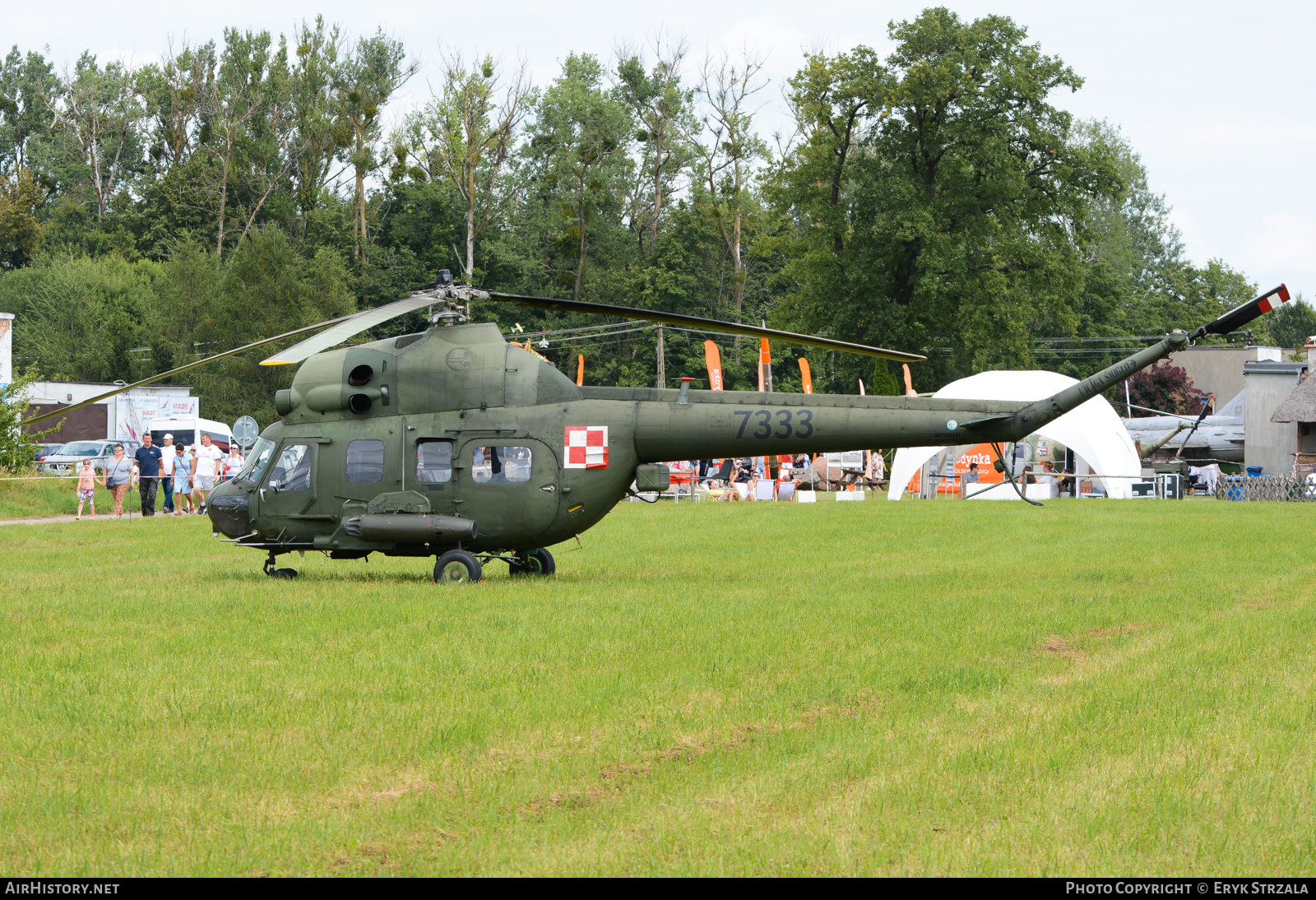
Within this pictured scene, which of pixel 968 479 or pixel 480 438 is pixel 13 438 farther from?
pixel 968 479

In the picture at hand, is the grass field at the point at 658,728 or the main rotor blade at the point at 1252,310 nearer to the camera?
the grass field at the point at 658,728

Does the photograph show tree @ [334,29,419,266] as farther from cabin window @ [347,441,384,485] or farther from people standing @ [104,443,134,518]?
cabin window @ [347,441,384,485]

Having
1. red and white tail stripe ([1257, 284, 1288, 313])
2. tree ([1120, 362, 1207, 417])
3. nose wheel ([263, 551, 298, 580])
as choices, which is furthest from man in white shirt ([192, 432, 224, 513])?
tree ([1120, 362, 1207, 417])

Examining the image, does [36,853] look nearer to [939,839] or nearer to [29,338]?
[939,839]

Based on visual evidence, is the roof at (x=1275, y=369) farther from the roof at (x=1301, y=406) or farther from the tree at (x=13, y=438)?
the tree at (x=13, y=438)

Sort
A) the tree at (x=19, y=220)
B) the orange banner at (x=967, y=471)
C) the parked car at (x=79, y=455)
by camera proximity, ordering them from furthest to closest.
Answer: the tree at (x=19, y=220), the parked car at (x=79, y=455), the orange banner at (x=967, y=471)

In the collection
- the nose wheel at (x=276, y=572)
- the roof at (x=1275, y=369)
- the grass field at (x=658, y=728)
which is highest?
the roof at (x=1275, y=369)

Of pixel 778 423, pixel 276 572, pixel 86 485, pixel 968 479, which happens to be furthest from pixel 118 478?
pixel 968 479

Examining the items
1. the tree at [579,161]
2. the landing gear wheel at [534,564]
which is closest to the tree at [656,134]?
the tree at [579,161]

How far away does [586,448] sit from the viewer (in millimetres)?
14203

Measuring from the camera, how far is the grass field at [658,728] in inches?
187

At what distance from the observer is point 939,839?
4.78m

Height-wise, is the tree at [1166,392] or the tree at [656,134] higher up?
the tree at [656,134]

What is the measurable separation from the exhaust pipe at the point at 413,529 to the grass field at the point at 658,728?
0.57m
